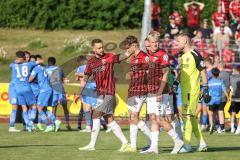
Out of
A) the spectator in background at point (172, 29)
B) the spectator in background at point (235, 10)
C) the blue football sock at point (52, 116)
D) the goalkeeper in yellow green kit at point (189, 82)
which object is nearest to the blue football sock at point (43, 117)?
the blue football sock at point (52, 116)

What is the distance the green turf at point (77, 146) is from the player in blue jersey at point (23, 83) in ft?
2.69

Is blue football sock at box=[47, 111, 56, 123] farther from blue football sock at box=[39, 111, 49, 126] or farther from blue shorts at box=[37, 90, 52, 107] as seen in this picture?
blue shorts at box=[37, 90, 52, 107]

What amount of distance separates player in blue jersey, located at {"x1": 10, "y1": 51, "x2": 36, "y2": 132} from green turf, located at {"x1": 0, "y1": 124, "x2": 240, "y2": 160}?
0.82 metres

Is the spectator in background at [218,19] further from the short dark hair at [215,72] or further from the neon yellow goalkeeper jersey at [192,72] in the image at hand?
the neon yellow goalkeeper jersey at [192,72]

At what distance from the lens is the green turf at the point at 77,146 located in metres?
16.0

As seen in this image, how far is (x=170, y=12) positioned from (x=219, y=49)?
788 cm

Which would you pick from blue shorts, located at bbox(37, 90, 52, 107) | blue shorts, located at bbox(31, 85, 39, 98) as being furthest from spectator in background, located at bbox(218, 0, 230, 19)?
blue shorts, located at bbox(37, 90, 52, 107)

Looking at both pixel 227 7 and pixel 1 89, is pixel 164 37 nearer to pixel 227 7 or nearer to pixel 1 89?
pixel 227 7

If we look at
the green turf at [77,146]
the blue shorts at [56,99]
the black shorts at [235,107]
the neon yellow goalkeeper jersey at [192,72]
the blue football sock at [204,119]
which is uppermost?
the neon yellow goalkeeper jersey at [192,72]

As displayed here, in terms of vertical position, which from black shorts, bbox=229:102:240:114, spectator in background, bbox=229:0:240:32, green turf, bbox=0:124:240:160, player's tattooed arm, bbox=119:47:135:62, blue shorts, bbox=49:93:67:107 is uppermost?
spectator in background, bbox=229:0:240:32

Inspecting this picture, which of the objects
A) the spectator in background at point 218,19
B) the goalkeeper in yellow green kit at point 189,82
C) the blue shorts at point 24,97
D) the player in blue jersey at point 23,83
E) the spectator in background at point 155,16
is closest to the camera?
the goalkeeper in yellow green kit at point 189,82

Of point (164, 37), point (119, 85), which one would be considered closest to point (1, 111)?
point (119, 85)

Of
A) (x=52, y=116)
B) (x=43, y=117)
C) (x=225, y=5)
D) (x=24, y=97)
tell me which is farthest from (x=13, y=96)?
(x=225, y=5)

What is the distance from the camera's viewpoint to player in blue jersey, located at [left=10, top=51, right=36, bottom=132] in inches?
949
